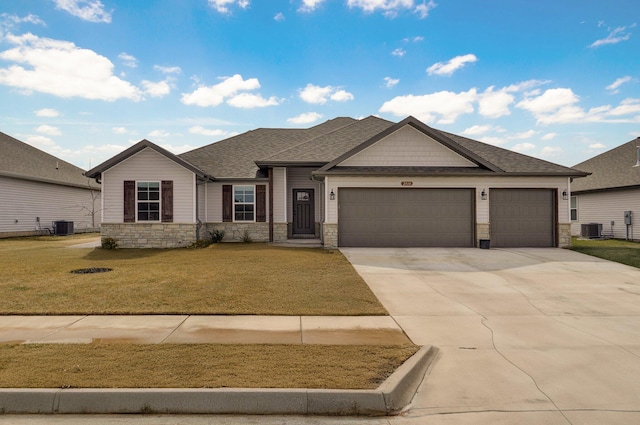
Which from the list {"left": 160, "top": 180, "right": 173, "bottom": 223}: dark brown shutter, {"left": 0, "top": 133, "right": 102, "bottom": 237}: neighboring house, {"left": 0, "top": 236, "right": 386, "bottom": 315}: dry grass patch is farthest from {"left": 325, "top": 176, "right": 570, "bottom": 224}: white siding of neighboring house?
{"left": 0, "top": 133, "right": 102, "bottom": 237}: neighboring house

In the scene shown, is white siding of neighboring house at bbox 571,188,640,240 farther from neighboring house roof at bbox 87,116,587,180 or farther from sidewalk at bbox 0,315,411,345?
sidewalk at bbox 0,315,411,345

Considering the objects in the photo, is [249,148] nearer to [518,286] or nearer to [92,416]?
[518,286]

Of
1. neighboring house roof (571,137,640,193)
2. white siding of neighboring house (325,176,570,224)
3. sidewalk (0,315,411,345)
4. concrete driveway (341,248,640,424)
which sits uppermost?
neighboring house roof (571,137,640,193)

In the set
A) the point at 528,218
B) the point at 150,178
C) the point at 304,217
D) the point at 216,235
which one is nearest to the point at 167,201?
the point at 150,178

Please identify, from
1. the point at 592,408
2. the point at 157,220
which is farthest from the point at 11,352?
the point at 157,220

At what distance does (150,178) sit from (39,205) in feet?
44.8

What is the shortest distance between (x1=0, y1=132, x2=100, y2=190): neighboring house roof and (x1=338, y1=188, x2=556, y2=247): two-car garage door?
67.3 ft

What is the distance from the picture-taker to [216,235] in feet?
64.1

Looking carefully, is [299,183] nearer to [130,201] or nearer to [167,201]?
[167,201]

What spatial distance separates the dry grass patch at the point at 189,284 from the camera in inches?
301

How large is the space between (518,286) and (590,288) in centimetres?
170

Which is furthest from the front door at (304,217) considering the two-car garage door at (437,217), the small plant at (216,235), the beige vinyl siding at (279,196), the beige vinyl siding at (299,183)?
the two-car garage door at (437,217)

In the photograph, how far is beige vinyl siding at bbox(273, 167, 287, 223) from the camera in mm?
19812

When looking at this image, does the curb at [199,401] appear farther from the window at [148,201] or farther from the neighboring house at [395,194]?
the window at [148,201]
